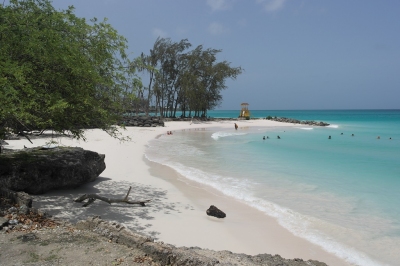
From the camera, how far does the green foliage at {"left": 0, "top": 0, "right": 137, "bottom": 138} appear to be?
5.34 metres

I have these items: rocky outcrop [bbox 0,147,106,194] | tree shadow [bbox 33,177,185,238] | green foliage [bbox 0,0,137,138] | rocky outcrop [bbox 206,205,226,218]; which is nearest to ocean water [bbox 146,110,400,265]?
rocky outcrop [bbox 206,205,226,218]

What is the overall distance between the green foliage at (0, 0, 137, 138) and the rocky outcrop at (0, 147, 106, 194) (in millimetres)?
938

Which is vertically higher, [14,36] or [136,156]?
[14,36]

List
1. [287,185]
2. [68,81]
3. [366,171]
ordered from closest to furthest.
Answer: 1. [68,81]
2. [287,185]
3. [366,171]

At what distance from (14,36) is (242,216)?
5.78 meters

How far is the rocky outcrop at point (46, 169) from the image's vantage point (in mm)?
7020

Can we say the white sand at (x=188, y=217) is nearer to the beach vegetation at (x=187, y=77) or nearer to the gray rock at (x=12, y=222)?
the gray rock at (x=12, y=222)

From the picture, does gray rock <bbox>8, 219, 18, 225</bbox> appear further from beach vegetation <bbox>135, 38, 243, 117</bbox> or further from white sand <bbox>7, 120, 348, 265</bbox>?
beach vegetation <bbox>135, 38, 243, 117</bbox>

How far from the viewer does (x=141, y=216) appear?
22.0ft

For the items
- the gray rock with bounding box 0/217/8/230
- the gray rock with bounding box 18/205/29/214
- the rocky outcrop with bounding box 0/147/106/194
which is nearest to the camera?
the gray rock with bounding box 0/217/8/230

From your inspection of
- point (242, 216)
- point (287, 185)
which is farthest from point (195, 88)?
point (242, 216)

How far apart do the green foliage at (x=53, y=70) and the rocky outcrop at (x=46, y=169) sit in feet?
3.08

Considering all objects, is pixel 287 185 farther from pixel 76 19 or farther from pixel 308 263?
pixel 76 19

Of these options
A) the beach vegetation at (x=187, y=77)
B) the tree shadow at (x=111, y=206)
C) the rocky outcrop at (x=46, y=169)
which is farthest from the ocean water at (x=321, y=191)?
the beach vegetation at (x=187, y=77)
